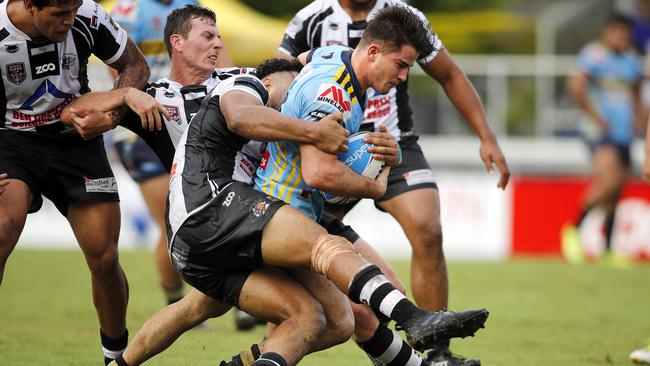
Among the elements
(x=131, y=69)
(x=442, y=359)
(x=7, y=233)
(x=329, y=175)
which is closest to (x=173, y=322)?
(x=7, y=233)

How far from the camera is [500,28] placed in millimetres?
23562

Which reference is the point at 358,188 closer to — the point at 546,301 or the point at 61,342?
the point at 61,342

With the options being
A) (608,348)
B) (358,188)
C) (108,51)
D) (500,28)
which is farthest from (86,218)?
(500,28)

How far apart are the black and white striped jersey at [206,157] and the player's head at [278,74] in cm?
31

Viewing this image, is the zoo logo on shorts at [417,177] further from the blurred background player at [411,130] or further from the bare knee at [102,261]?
the bare knee at [102,261]

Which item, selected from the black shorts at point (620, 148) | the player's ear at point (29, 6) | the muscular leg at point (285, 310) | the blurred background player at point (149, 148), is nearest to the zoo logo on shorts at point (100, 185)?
the player's ear at point (29, 6)

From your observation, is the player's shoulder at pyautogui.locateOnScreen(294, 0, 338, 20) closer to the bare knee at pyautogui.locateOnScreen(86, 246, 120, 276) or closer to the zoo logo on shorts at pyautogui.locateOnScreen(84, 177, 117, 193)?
the zoo logo on shorts at pyautogui.locateOnScreen(84, 177, 117, 193)

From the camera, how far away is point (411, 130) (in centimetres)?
777

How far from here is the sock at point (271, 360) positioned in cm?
530

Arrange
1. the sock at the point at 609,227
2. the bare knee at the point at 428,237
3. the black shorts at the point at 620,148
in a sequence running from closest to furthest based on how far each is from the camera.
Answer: the bare knee at the point at 428,237 → the black shorts at the point at 620,148 → the sock at the point at 609,227

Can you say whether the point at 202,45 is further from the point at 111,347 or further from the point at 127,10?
the point at 127,10

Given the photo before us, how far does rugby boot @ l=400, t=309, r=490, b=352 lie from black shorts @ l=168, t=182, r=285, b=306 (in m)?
0.88

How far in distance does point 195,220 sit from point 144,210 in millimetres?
11672

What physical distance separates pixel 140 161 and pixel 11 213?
2.91m
